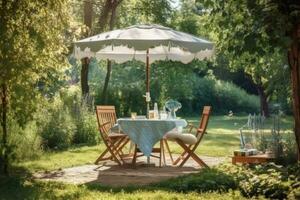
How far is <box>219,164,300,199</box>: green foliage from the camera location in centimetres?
666

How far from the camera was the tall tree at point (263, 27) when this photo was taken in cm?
649

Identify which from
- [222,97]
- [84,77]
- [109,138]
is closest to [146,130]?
[109,138]

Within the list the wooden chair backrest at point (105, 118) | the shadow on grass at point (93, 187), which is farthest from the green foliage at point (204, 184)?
the wooden chair backrest at point (105, 118)

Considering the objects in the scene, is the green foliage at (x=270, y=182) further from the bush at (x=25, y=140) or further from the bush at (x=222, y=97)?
the bush at (x=222, y=97)

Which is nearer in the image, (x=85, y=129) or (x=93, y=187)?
(x=93, y=187)

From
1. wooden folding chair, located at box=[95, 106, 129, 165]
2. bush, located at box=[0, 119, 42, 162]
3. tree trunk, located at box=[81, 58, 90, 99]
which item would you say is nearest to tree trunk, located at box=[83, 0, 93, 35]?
tree trunk, located at box=[81, 58, 90, 99]

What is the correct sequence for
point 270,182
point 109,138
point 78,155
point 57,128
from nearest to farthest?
point 270,182
point 109,138
point 78,155
point 57,128

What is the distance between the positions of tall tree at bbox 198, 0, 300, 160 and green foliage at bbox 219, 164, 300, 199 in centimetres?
51

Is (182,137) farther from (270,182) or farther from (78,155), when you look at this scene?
(270,182)

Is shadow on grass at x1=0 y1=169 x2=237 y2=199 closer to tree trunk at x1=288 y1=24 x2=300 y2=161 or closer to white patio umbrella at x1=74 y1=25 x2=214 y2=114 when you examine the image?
tree trunk at x1=288 y1=24 x2=300 y2=161

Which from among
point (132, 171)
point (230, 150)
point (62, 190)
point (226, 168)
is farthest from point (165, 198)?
point (230, 150)

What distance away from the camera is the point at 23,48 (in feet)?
26.5

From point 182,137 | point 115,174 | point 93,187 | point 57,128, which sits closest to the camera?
point 93,187

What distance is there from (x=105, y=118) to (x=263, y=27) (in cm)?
498
